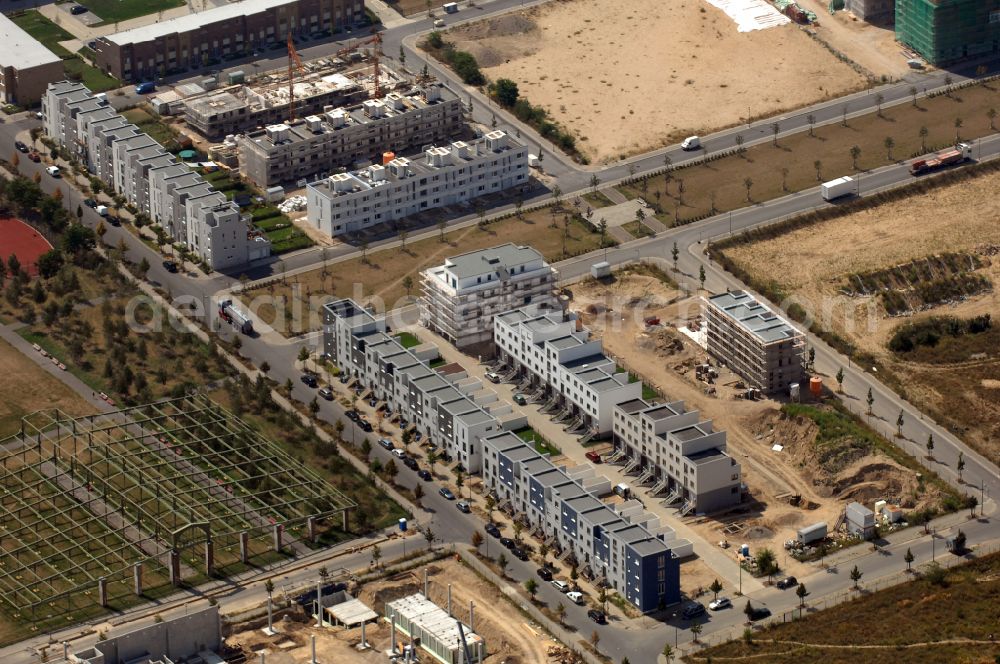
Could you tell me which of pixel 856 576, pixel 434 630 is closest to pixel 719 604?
pixel 856 576

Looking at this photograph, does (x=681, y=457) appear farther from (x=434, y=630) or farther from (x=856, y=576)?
(x=434, y=630)

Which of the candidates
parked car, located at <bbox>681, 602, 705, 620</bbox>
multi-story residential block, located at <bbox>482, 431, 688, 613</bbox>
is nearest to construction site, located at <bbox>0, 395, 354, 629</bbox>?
multi-story residential block, located at <bbox>482, 431, 688, 613</bbox>

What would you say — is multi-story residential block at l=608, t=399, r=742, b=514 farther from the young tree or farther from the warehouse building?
the warehouse building

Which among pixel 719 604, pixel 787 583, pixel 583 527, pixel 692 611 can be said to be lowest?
pixel 787 583

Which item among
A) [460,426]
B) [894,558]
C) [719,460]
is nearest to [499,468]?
[460,426]

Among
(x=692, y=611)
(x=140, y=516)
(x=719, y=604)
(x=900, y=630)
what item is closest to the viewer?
(x=900, y=630)

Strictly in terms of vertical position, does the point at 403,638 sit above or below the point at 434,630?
below

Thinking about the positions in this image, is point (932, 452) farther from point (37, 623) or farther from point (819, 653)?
point (37, 623)
